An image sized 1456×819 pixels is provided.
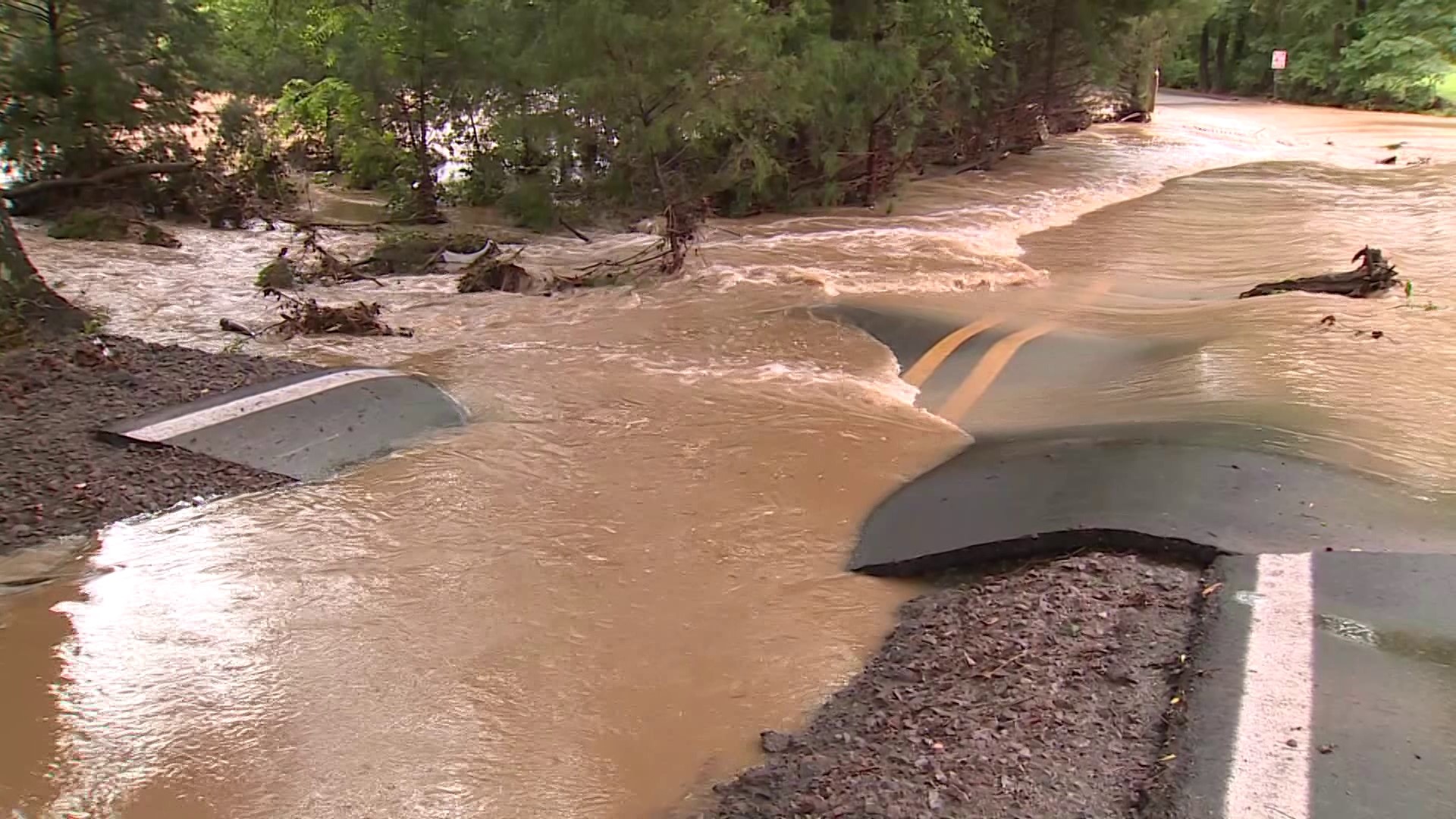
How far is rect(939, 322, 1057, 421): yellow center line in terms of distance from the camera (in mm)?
8109

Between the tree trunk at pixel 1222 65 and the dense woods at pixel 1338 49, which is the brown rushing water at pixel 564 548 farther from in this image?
the tree trunk at pixel 1222 65

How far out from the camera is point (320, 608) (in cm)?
519

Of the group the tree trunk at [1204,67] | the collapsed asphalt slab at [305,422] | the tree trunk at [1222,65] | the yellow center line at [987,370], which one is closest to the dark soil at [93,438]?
the collapsed asphalt slab at [305,422]

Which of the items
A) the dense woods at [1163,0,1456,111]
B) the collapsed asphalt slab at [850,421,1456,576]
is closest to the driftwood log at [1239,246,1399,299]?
the collapsed asphalt slab at [850,421,1456,576]

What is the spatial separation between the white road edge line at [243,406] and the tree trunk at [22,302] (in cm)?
263

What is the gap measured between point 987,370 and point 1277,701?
5.46 meters

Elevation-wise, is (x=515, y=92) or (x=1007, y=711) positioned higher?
(x=515, y=92)

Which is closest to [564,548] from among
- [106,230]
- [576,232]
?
[576,232]

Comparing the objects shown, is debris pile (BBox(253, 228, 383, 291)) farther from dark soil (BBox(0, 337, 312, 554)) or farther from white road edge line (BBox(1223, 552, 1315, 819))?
white road edge line (BBox(1223, 552, 1315, 819))

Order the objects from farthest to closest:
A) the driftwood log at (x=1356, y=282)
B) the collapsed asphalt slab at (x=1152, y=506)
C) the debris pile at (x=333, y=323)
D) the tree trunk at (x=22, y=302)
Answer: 1. the debris pile at (x=333, y=323)
2. the driftwood log at (x=1356, y=282)
3. the tree trunk at (x=22, y=302)
4. the collapsed asphalt slab at (x=1152, y=506)

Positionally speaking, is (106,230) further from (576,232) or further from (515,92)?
(576,232)

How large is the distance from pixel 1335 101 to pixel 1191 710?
43.4 m

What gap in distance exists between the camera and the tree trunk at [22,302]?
340 inches

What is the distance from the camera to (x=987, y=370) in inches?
351
